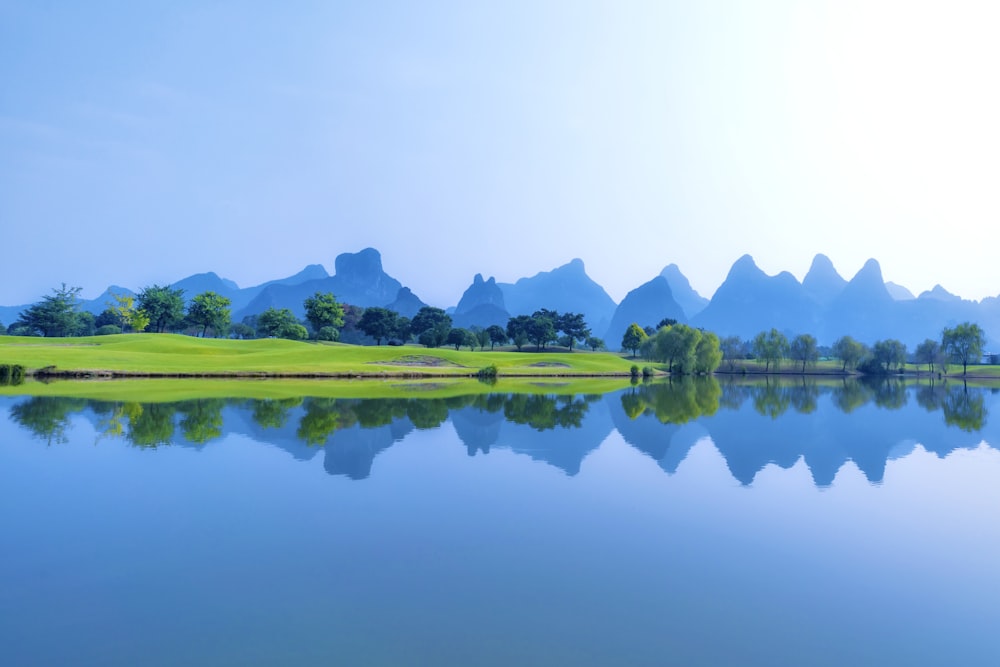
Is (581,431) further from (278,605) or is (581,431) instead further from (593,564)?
(278,605)

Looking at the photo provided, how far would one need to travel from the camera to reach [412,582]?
33.3ft

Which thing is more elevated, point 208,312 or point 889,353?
point 208,312

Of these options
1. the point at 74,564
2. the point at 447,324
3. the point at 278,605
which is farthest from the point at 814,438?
the point at 447,324

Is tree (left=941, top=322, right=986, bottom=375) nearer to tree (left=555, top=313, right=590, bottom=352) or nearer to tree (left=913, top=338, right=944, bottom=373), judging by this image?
tree (left=913, top=338, right=944, bottom=373)

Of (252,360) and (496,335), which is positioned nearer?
(252,360)


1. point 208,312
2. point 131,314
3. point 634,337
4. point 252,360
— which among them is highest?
point 208,312

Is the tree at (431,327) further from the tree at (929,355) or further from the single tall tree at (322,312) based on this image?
the tree at (929,355)

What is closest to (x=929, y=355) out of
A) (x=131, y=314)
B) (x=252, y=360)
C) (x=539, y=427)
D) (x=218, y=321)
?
(x=539, y=427)

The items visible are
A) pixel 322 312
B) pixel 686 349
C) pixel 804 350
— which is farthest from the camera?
pixel 804 350

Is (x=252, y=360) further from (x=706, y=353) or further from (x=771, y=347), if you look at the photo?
(x=771, y=347)

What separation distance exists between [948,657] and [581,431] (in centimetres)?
2243

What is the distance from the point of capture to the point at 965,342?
125 meters

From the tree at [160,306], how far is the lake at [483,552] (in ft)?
381

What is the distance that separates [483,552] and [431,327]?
159453 millimetres
